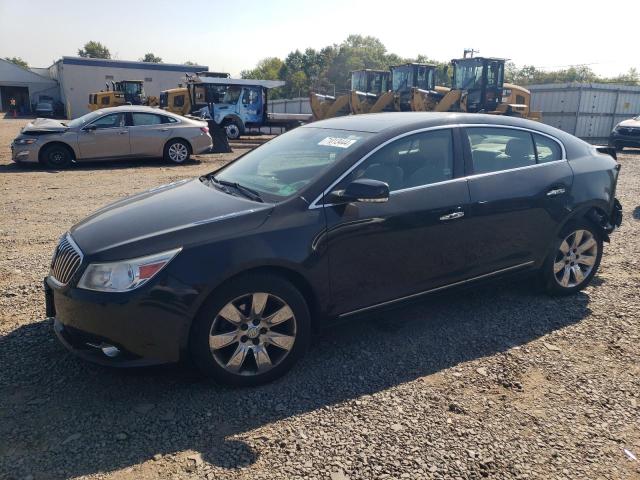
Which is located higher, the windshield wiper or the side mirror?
the side mirror

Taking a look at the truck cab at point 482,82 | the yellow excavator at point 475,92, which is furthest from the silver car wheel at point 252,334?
the truck cab at point 482,82

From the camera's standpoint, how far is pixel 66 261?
3156 millimetres

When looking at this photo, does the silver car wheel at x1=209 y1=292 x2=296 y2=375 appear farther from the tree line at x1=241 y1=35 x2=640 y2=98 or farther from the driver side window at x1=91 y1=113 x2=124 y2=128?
the tree line at x1=241 y1=35 x2=640 y2=98

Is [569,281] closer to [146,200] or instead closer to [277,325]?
[277,325]

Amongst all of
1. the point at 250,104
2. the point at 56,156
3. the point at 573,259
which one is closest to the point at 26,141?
the point at 56,156

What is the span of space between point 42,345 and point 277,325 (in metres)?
1.81

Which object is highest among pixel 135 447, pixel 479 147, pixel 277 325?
pixel 479 147

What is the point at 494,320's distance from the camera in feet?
13.9

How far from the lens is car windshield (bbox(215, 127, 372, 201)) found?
356 cm

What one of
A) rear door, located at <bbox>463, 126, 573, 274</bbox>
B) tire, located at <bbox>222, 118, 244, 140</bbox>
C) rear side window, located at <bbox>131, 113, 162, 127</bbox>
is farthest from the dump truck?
rear door, located at <bbox>463, 126, 573, 274</bbox>

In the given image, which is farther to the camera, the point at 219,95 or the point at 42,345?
the point at 219,95

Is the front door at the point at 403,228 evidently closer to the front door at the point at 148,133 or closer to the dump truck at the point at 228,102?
the front door at the point at 148,133

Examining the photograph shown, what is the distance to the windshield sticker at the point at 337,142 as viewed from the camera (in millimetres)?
3701

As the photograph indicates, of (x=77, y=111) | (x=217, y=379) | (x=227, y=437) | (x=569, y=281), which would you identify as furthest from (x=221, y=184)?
(x=77, y=111)
